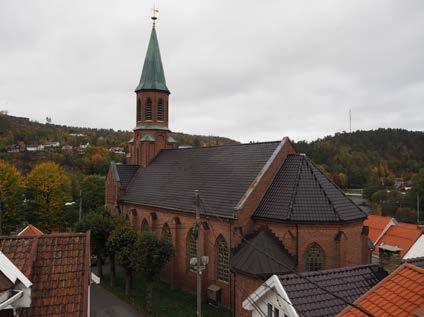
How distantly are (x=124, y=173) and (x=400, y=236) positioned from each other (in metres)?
31.5

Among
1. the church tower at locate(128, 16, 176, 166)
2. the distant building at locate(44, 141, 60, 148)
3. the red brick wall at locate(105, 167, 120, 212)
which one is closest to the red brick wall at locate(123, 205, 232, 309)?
the red brick wall at locate(105, 167, 120, 212)

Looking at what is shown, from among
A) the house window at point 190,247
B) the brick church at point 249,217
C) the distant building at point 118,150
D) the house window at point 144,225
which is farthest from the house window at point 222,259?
the distant building at point 118,150

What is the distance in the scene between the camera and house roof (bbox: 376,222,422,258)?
37.7 meters

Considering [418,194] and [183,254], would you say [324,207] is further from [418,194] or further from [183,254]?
[418,194]

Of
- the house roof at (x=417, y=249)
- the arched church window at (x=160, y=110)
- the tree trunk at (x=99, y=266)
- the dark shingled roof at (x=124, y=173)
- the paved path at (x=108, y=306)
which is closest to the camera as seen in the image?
the paved path at (x=108, y=306)

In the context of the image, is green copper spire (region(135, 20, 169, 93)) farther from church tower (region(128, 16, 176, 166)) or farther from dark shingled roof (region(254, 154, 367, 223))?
dark shingled roof (region(254, 154, 367, 223))

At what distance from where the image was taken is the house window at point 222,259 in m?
23.9

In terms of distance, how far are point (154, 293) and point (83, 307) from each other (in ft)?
65.7

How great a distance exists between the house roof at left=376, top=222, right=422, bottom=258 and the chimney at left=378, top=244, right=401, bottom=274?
1136 inches

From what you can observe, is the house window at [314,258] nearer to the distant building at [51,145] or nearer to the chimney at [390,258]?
the chimney at [390,258]

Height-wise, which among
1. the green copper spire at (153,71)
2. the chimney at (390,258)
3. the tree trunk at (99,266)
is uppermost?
the green copper spire at (153,71)

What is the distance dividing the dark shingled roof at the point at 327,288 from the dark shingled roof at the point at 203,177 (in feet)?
38.9

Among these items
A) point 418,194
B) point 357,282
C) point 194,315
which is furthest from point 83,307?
point 418,194

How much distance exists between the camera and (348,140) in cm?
14638
